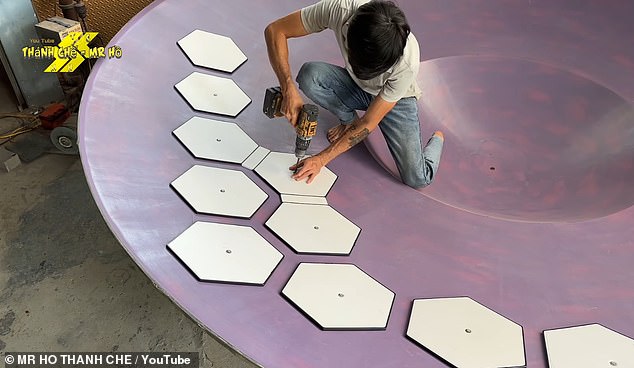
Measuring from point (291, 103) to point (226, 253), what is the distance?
2.13 ft

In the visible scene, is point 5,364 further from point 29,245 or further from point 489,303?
point 489,303

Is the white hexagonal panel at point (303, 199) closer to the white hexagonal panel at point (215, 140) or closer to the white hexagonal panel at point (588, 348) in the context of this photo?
the white hexagonal panel at point (215, 140)

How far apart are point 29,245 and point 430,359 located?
6.55 feet

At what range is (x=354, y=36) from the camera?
1520mm

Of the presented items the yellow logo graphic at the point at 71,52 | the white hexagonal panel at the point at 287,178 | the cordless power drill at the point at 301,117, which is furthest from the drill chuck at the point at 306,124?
the yellow logo graphic at the point at 71,52

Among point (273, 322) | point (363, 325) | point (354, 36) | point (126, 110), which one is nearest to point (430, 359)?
point (363, 325)

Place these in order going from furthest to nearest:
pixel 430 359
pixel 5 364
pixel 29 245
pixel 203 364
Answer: pixel 29 245
pixel 203 364
pixel 5 364
pixel 430 359

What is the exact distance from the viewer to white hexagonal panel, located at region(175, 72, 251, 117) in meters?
2.26

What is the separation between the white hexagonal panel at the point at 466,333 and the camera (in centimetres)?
147

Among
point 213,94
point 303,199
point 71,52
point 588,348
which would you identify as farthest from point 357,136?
point 71,52

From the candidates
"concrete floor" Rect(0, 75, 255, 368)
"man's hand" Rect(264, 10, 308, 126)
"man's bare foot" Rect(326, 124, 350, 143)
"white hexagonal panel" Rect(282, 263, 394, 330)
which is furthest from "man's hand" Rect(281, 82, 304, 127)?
"concrete floor" Rect(0, 75, 255, 368)

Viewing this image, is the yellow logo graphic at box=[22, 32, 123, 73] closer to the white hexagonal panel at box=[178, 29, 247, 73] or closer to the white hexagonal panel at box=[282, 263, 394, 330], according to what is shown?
the white hexagonal panel at box=[178, 29, 247, 73]

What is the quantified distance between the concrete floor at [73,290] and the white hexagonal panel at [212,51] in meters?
0.99

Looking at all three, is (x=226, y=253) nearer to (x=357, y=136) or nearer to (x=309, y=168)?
(x=309, y=168)
